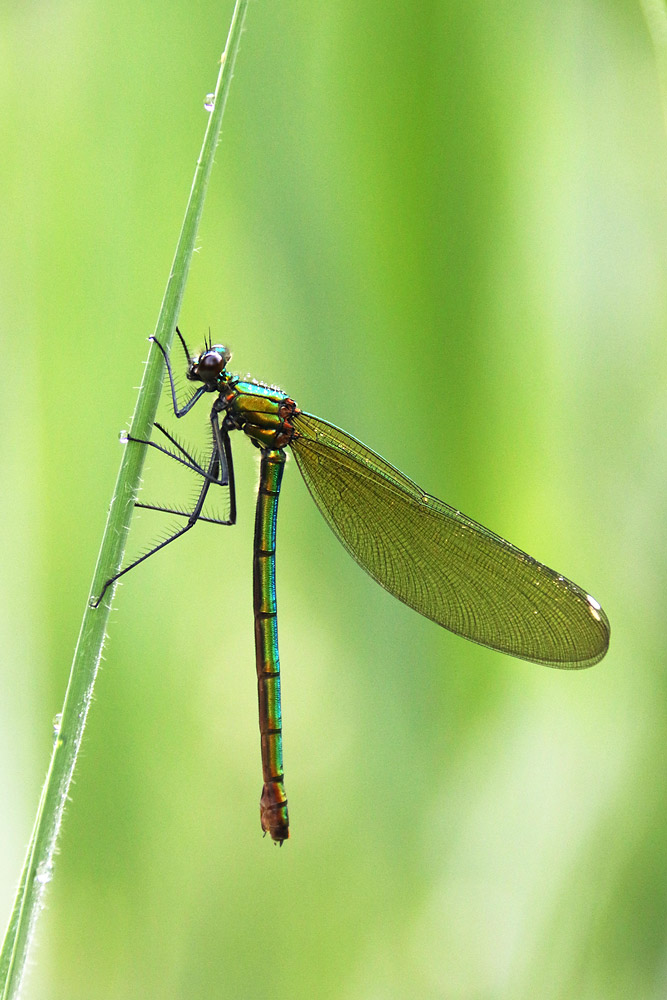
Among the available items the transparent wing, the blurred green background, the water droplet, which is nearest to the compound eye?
the blurred green background

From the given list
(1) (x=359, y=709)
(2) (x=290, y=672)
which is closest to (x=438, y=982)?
(1) (x=359, y=709)

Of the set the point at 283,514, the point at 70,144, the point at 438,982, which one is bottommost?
the point at 438,982

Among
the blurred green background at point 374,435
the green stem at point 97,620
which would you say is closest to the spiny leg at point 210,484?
the blurred green background at point 374,435

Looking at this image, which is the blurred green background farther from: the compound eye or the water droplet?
the water droplet

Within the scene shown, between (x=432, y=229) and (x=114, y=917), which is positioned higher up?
(x=432, y=229)

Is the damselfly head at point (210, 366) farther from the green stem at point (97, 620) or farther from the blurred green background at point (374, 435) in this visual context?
the green stem at point (97, 620)

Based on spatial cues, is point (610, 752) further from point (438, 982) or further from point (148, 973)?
point (148, 973)
